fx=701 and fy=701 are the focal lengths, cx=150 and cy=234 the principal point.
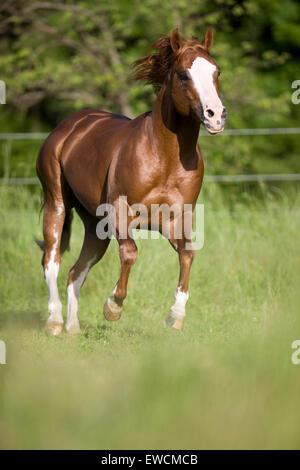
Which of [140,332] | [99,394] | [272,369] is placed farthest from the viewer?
[140,332]

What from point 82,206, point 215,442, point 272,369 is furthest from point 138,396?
point 82,206

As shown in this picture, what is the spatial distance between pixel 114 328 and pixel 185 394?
333 centimetres

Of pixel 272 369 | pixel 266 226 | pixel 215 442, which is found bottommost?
pixel 215 442

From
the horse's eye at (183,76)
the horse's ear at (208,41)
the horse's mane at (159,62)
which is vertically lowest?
the horse's eye at (183,76)

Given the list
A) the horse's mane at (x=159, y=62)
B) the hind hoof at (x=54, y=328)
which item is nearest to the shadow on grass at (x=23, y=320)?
the hind hoof at (x=54, y=328)

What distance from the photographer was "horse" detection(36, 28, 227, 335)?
4.34 metres

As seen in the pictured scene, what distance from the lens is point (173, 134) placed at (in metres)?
4.68

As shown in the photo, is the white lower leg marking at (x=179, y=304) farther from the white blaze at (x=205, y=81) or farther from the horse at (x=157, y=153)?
the white blaze at (x=205, y=81)

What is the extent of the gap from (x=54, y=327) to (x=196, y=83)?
8.23 feet

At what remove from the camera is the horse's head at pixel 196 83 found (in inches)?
160

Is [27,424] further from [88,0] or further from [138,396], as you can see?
[88,0]

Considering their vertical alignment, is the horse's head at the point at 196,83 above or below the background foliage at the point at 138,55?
below

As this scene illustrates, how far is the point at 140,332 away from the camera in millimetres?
5641

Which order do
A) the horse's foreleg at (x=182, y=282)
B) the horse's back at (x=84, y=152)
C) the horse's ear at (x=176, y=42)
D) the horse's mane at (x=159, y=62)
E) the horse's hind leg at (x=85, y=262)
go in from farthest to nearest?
the horse's hind leg at (x=85, y=262) → the horse's back at (x=84, y=152) → the horse's foreleg at (x=182, y=282) → the horse's mane at (x=159, y=62) → the horse's ear at (x=176, y=42)
